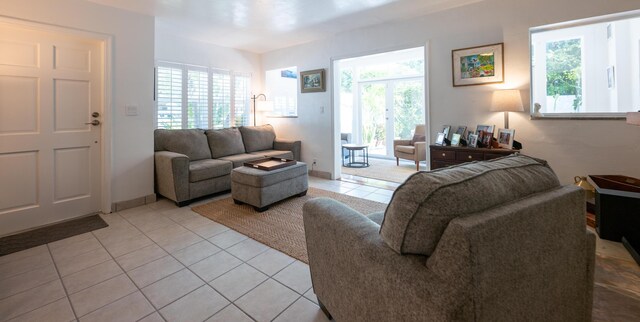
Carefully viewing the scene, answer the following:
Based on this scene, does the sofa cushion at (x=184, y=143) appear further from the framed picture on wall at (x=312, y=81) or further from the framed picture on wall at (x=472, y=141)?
the framed picture on wall at (x=472, y=141)

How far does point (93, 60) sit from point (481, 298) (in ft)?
13.6

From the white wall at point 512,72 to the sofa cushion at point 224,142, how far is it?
2.32 m

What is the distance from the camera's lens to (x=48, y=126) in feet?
9.44

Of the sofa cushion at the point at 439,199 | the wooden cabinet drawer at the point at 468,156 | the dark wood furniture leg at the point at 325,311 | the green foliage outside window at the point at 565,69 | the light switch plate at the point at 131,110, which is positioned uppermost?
the green foliage outside window at the point at 565,69

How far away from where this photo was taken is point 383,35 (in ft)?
13.4

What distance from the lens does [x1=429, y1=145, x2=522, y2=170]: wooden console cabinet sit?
3.03 metres

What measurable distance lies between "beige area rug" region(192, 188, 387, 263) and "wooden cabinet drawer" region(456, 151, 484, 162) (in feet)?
3.54

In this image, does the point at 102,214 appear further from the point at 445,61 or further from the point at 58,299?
the point at 445,61

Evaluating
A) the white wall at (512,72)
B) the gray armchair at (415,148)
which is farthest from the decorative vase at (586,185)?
the gray armchair at (415,148)

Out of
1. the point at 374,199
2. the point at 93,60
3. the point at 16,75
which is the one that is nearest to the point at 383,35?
the point at 374,199

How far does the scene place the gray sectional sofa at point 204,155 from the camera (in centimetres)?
344

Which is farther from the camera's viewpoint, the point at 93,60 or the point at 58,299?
the point at 93,60

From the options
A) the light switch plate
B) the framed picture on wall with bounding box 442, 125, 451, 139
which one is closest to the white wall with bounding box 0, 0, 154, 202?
the light switch plate

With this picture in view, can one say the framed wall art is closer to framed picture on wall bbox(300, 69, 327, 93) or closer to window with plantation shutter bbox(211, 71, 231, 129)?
framed picture on wall bbox(300, 69, 327, 93)
